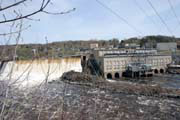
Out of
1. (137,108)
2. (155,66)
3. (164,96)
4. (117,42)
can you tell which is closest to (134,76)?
(155,66)

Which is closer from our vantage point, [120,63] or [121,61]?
[120,63]

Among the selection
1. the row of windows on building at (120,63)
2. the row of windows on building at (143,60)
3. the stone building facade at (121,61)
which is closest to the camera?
the stone building facade at (121,61)

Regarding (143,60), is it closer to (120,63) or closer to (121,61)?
(121,61)

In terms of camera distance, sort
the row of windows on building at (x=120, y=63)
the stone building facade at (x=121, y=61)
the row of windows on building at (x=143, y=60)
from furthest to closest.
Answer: the row of windows on building at (x=143, y=60), the row of windows on building at (x=120, y=63), the stone building facade at (x=121, y=61)

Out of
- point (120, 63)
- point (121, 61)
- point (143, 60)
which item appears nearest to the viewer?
point (120, 63)

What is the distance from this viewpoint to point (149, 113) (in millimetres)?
7422

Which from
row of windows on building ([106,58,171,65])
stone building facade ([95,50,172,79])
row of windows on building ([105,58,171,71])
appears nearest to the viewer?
stone building facade ([95,50,172,79])

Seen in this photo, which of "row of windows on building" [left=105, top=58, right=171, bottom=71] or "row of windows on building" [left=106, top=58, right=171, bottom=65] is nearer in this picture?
"row of windows on building" [left=105, top=58, right=171, bottom=71]

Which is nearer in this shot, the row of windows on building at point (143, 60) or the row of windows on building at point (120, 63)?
the row of windows on building at point (120, 63)

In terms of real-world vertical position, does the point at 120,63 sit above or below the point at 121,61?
below

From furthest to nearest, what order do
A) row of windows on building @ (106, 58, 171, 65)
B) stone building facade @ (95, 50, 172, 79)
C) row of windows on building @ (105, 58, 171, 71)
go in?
row of windows on building @ (106, 58, 171, 65)
row of windows on building @ (105, 58, 171, 71)
stone building facade @ (95, 50, 172, 79)

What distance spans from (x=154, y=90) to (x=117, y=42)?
152ft

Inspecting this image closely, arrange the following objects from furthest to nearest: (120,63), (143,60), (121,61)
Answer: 1. (143,60)
2. (121,61)
3. (120,63)

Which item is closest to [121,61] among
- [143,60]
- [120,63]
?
[120,63]
